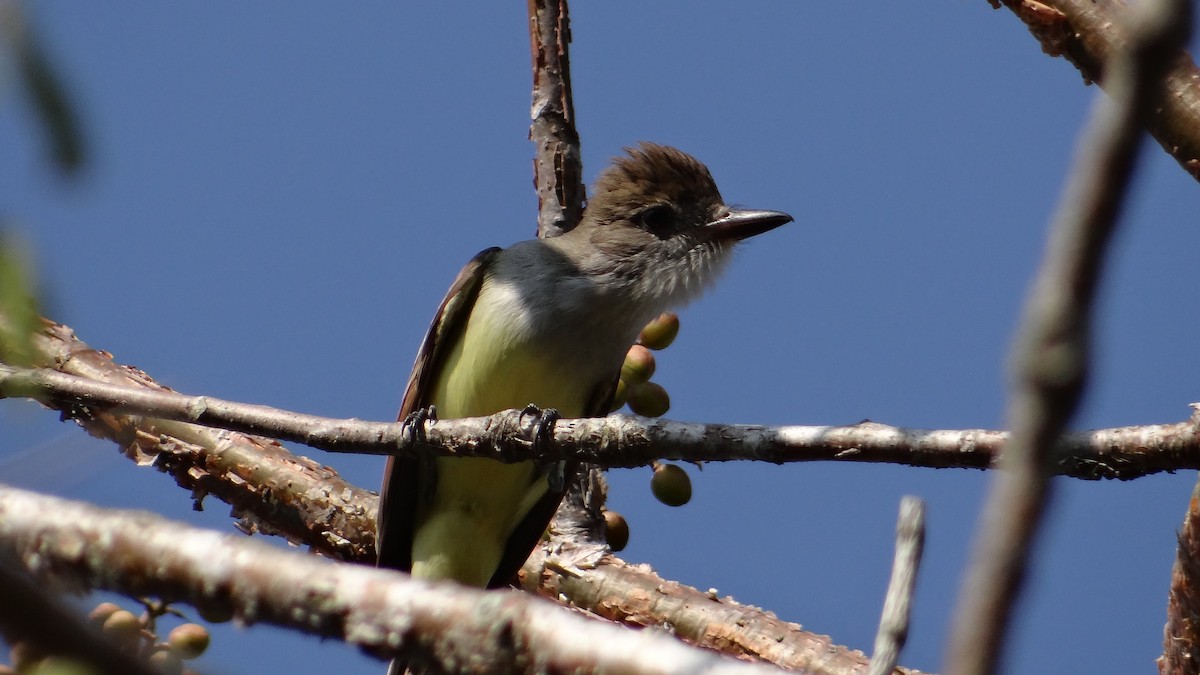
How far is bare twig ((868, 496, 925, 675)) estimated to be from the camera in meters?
2.17

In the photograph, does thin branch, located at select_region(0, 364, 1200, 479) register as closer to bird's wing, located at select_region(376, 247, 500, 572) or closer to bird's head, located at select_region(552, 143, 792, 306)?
bird's wing, located at select_region(376, 247, 500, 572)

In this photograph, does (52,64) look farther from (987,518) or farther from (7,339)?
(987,518)

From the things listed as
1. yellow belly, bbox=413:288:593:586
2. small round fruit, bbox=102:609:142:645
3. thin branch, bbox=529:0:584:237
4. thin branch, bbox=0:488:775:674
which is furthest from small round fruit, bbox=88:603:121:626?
thin branch, bbox=529:0:584:237

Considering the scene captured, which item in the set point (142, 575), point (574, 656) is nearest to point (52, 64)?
point (142, 575)

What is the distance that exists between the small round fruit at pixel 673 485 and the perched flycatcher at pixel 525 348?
0.56 metres

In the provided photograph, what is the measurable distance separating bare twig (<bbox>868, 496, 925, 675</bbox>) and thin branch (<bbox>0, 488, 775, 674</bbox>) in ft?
1.01

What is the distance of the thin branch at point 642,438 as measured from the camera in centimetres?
319

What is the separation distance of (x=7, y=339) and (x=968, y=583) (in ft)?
6.31

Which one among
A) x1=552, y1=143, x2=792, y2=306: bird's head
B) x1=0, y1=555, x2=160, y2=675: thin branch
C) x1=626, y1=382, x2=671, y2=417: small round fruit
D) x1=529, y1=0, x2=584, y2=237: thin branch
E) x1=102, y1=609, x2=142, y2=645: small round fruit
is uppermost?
x1=529, y1=0, x2=584, y2=237: thin branch

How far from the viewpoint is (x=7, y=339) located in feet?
7.61

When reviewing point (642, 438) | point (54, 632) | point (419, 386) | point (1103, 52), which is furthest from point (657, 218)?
point (54, 632)

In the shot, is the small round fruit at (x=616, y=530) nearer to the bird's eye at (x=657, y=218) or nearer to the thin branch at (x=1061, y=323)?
the bird's eye at (x=657, y=218)

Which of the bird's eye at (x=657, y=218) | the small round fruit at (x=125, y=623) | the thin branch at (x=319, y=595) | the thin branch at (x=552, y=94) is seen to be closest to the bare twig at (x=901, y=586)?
the thin branch at (x=319, y=595)

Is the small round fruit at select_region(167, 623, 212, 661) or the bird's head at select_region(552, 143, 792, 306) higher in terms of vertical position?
the bird's head at select_region(552, 143, 792, 306)
